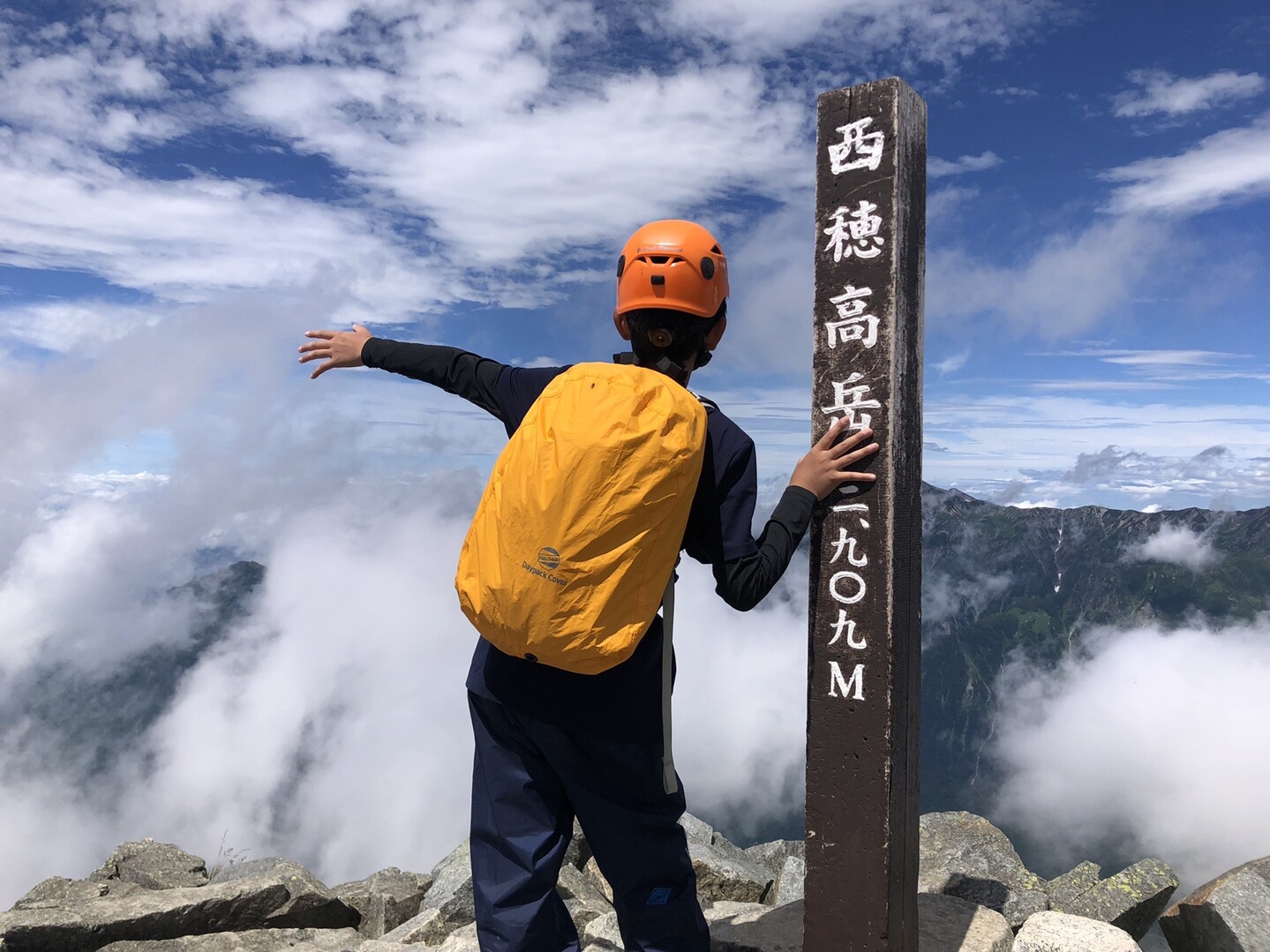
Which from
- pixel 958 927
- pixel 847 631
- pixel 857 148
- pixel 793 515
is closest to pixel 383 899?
pixel 958 927

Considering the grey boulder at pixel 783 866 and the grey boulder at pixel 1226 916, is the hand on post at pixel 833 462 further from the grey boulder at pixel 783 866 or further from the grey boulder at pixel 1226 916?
the grey boulder at pixel 1226 916

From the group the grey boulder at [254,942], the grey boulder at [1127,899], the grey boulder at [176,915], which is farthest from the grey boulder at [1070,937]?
the grey boulder at [176,915]

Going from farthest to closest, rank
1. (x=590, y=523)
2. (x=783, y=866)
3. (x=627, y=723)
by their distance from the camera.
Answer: (x=783, y=866) < (x=627, y=723) < (x=590, y=523)

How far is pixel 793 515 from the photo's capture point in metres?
3.88

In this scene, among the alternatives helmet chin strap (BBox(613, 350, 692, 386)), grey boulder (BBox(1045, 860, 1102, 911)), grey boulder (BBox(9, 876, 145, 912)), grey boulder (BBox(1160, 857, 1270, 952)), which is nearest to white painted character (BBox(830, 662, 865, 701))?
helmet chin strap (BBox(613, 350, 692, 386))

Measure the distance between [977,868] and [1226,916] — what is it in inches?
83.4

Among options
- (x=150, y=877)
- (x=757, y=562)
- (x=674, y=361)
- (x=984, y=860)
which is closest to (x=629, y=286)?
(x=674, y=361)

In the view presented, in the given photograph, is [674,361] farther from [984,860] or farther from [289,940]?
[984,860]

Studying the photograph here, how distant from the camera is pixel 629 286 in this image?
3.79 meters

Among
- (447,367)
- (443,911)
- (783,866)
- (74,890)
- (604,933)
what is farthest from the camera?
(783,866)

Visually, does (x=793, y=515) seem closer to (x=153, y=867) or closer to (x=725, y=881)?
(x=725, y=881)

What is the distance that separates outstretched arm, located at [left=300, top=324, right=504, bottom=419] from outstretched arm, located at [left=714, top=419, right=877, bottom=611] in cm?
132

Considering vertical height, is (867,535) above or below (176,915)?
above

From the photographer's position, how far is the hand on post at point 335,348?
4.41 metres
